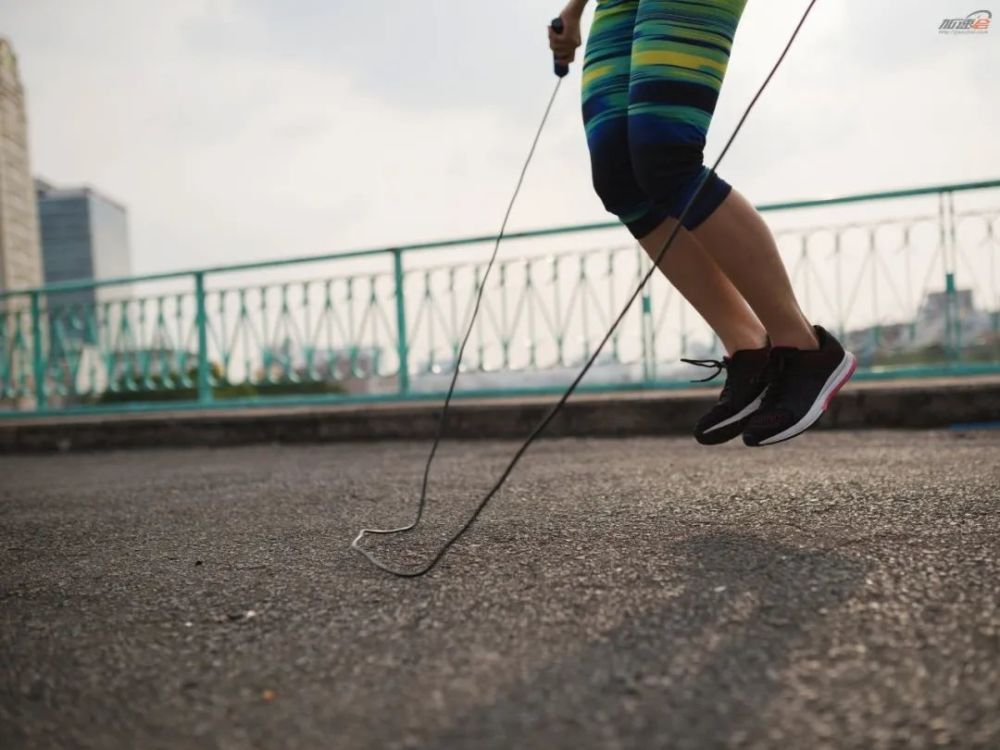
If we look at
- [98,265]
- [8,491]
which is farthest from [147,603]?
[98,265]

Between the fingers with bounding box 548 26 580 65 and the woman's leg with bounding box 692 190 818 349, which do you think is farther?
the fingers with bounding box 548 26 580 65

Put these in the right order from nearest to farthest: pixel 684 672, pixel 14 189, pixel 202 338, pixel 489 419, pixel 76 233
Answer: pixel 684 672, pixel 489 419, pixel 202 338, pixel 14 189, pixel 76 233

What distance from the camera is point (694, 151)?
5.43 ft

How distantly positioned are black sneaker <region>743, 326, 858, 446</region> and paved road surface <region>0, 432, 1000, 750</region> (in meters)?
0.17

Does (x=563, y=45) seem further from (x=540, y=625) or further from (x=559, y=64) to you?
(x=540, y=625)

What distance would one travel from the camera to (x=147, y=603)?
1223mm

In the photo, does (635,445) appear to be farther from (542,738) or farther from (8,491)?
(542,738)

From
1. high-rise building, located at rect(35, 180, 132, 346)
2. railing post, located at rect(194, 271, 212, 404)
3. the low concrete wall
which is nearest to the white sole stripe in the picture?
the low concrete wall

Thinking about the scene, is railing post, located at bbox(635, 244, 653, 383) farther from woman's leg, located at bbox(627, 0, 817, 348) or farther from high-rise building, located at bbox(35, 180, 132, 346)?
high-rise building, located at bbox(35, 180, 132, 346)

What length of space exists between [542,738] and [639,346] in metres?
4.27

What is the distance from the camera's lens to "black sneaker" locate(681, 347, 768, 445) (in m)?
1.70

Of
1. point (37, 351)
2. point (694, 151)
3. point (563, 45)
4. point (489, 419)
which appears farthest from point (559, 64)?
point (37, 351)

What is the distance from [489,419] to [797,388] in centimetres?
273

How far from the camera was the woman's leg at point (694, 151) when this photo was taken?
163 centimetres
